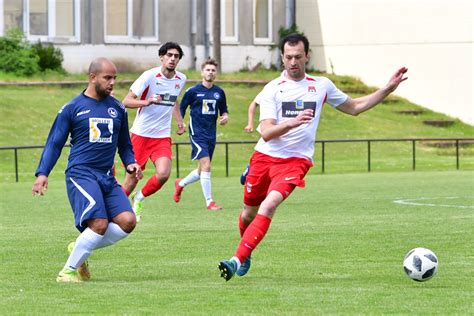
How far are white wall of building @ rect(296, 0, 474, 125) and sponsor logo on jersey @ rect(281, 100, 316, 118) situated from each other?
3386 centimetres

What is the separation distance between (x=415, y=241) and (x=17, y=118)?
2378cm

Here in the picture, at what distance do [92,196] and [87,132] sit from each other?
566mm

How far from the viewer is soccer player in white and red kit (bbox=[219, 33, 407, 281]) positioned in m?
11.4

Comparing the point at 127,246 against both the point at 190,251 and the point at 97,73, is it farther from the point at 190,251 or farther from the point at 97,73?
the point at 97,73

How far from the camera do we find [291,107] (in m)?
11.7

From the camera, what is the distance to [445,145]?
39.2 m

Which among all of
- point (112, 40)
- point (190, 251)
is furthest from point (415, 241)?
point (112, 40)

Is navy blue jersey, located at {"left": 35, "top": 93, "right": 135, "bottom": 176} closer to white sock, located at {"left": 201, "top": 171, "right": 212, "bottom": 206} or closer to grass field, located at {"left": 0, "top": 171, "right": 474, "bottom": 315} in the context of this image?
grass field, located at {"left": 0, "top": 171, "right": 474, "bottom": 315}

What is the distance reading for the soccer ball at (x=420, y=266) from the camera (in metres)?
10.9

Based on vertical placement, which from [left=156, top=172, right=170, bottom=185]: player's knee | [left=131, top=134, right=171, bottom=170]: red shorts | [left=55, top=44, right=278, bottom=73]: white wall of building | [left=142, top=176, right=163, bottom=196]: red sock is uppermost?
[left=55, top=44, right=278, bottom=73]: white wall of building

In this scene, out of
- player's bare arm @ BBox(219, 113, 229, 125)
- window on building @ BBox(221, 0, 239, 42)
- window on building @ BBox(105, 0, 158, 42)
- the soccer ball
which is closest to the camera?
the soccer ball

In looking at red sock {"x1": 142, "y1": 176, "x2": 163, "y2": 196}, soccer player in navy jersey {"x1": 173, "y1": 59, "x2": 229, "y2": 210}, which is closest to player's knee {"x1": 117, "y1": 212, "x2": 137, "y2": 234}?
red sock {"x1": 142, "y1": 176, "x2": 163, "y2": 196}

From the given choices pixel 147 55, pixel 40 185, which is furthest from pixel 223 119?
pixel 147 55

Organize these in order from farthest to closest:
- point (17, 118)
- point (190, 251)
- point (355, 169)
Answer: point (17, 118) < point (355, 169) < point (190, 251)
